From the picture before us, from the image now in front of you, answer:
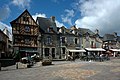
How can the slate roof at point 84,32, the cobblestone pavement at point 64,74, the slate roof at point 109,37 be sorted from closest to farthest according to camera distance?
the cobblestone pavement at point 64,74 → the slate roof at point 84,32 → the slate roof at point 109,37

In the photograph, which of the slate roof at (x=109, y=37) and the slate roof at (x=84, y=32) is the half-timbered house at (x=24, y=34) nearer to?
the slate roof at (x=84, y=32)

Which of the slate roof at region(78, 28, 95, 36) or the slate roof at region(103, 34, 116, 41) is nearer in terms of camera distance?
the slate roof at region(78, 28, 95, 36)

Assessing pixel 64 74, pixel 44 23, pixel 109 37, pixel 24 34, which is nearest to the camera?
pixel 64 74

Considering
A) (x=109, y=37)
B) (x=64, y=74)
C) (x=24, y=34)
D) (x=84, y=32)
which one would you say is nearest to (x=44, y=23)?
(x=24, y=34)

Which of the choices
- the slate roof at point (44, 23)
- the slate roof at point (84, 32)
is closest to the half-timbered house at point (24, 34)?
the slate roof at point (44, 23)

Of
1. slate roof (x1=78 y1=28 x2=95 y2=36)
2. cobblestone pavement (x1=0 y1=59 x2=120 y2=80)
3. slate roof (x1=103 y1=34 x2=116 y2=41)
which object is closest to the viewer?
cobblestone pavement (x1=0 y1=59 x2=120 y2=80)

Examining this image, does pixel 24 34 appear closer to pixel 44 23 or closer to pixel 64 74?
pixel 44 23

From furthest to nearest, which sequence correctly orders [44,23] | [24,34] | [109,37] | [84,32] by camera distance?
1. [109,37]
2. [84,32]
3. [44,23]
4. [24,34]

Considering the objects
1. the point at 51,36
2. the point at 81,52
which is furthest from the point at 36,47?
the point at 81,52

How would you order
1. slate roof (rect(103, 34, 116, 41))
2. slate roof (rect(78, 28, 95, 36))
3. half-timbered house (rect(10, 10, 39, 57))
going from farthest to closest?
1. slate roof (rect(103, 34, 116, 41))
2. slate roof (rect(78, 28, 95, 36))
3. half-timbered house (rect(10, 10, 39, 57))

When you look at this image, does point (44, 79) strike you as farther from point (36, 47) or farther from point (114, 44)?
point (114, 44)

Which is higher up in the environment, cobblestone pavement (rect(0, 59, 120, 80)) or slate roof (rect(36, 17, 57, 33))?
slate roof (rect(36, 17, 57, 33))

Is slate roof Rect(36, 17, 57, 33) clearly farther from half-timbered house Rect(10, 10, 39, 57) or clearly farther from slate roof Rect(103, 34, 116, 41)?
slate roof Rect(103, 34, 116, 41)

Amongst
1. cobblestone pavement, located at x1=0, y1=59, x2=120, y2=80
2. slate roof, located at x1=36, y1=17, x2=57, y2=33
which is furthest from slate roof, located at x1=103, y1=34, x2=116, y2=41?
cobblestone pavement, located at x1=0, y1=59, x2=120, y2=80
